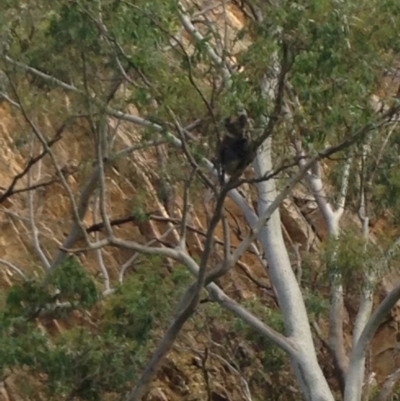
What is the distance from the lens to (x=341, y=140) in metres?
6.95

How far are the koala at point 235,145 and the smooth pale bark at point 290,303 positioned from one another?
4.86ft

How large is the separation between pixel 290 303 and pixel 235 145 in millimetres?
2621

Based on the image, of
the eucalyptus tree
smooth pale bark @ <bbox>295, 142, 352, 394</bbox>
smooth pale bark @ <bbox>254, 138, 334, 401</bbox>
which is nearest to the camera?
the eucalyptus tree

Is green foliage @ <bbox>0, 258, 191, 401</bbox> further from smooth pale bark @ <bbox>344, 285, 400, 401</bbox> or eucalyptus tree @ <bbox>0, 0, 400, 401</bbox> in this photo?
smooth pale bark @ <bbox>344, 285, 400, 401</bbox>

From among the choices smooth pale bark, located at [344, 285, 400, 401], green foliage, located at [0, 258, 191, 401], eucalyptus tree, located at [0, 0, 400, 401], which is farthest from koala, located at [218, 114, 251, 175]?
smooth pale bark, located at [344, 285, 400, 401]

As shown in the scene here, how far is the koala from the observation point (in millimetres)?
6336

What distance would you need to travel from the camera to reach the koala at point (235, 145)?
634 centimetres

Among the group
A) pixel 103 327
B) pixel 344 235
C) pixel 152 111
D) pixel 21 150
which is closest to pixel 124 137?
pixel 21 150

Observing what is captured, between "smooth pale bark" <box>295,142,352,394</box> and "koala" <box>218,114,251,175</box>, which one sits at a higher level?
"smooth pale bark" <box>295,142,352,394</box>

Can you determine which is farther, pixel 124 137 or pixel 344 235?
pixel 124 137

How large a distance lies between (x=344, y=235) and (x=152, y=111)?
3123 mm

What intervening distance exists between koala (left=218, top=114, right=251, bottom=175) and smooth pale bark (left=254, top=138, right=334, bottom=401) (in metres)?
1.48

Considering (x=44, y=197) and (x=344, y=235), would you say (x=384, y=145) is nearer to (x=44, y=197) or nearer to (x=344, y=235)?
(x=344, y=235)

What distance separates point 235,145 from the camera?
251 inches
